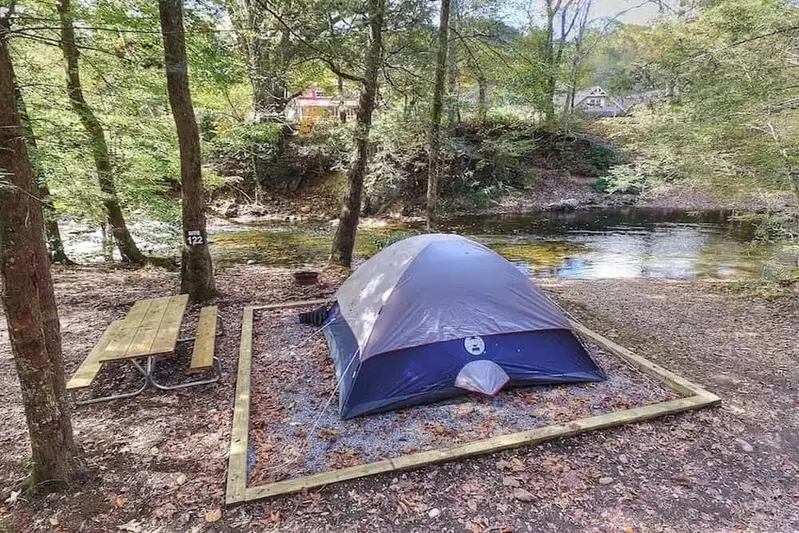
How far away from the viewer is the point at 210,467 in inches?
117

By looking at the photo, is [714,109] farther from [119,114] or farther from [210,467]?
[119,114]

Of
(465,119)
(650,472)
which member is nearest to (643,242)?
(465,119)

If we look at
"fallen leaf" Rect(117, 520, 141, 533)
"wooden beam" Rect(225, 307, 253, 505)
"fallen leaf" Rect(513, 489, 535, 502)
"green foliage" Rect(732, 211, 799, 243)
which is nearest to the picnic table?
"wooden beam" Rect(225, 307, 253, 505)

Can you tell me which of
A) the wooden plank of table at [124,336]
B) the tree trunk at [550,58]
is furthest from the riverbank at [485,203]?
the wooden plank of table at [124,336]

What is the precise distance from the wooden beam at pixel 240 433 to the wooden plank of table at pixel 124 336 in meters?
0.95

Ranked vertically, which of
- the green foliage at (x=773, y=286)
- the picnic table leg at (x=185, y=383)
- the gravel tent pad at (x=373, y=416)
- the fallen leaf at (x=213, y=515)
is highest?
the green foliage at (x=773, y=286)

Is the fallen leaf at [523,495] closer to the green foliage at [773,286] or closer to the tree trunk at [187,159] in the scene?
the tree trunk at [187,159]

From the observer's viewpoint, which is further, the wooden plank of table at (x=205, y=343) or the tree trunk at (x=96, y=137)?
the tree trunk at (x=96, y=137)

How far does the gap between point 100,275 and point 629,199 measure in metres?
20.8

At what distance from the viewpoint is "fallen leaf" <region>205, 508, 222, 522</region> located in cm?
255

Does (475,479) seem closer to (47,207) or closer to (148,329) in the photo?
(148,329)

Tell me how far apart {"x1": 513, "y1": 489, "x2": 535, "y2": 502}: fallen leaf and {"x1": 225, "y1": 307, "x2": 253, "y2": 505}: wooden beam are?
1.64 metres

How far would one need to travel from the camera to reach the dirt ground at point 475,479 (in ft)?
8.30

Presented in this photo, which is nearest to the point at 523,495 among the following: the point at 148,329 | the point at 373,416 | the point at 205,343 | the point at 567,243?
the point at 373,416
